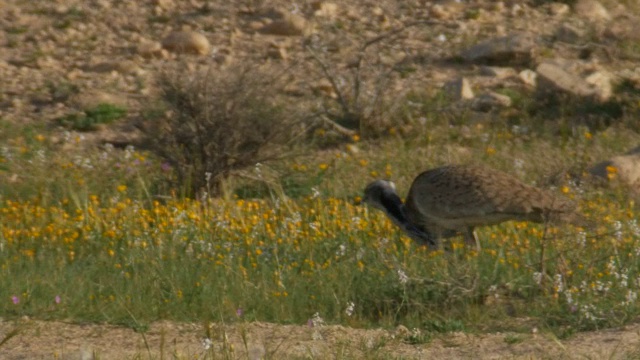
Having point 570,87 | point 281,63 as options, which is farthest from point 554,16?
point 281,63

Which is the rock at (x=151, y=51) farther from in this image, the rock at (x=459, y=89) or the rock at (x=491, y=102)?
the rock at (x=491, y=102)

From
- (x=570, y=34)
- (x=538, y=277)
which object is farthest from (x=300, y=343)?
(x=570, y=34)

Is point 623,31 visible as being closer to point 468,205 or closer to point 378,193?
point 378,193

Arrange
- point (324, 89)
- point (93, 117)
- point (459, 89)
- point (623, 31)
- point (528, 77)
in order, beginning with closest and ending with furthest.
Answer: point (93, 117), point (459, 89), point (324, 89), point (528, 77), point (623, 31)

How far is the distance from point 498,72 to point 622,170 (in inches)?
133

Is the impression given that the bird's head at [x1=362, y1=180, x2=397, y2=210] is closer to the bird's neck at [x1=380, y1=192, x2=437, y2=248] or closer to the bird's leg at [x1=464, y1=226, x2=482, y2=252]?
the bird's neck at [x1=380, y1=192, x2=437, y2=248]

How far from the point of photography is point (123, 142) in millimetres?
11656

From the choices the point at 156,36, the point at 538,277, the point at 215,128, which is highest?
the point at 538,277

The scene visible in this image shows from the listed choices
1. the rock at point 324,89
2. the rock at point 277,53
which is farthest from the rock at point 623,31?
the rock at point 277,53

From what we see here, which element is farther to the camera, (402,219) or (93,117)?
(93,117)

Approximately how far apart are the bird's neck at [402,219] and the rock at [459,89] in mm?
4038

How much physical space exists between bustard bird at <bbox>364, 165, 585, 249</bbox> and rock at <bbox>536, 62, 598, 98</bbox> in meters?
4.48

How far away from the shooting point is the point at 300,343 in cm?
607

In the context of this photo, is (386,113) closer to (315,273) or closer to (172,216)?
(172,216)
